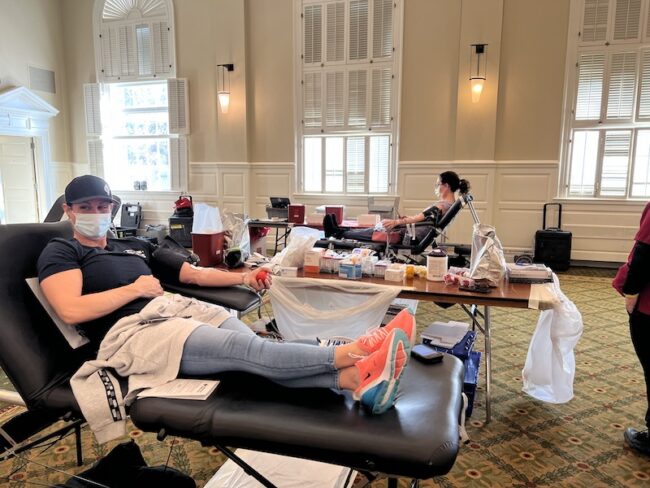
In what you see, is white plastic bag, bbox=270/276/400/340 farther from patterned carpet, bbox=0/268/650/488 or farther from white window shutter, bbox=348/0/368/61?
white window shutter, bbox=348/0/368/61

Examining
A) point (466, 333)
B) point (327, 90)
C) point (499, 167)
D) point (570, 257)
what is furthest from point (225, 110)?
point (466, 333)

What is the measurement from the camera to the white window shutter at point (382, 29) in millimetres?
6211

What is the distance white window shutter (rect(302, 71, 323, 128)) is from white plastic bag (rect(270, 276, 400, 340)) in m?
4.84

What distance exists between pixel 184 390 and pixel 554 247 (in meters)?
5.46

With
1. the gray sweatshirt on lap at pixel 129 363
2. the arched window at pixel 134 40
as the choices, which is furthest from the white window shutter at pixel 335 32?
the gray sweatshirt on lap at pixel 129 363

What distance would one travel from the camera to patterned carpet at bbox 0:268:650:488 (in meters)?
1.78

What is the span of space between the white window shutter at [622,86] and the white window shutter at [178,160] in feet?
19.7

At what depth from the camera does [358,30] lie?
6.39m

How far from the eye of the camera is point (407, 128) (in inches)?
247

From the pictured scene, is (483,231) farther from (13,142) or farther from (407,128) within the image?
(13,142)

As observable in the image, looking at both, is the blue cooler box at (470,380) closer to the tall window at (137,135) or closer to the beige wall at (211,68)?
the beige wall at (211,68)

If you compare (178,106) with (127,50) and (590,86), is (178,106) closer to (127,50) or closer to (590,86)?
(127,50)

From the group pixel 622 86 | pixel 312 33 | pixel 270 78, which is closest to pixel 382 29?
pixel 312 33

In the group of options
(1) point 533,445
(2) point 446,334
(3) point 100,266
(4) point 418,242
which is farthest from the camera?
(4) point 418,242
